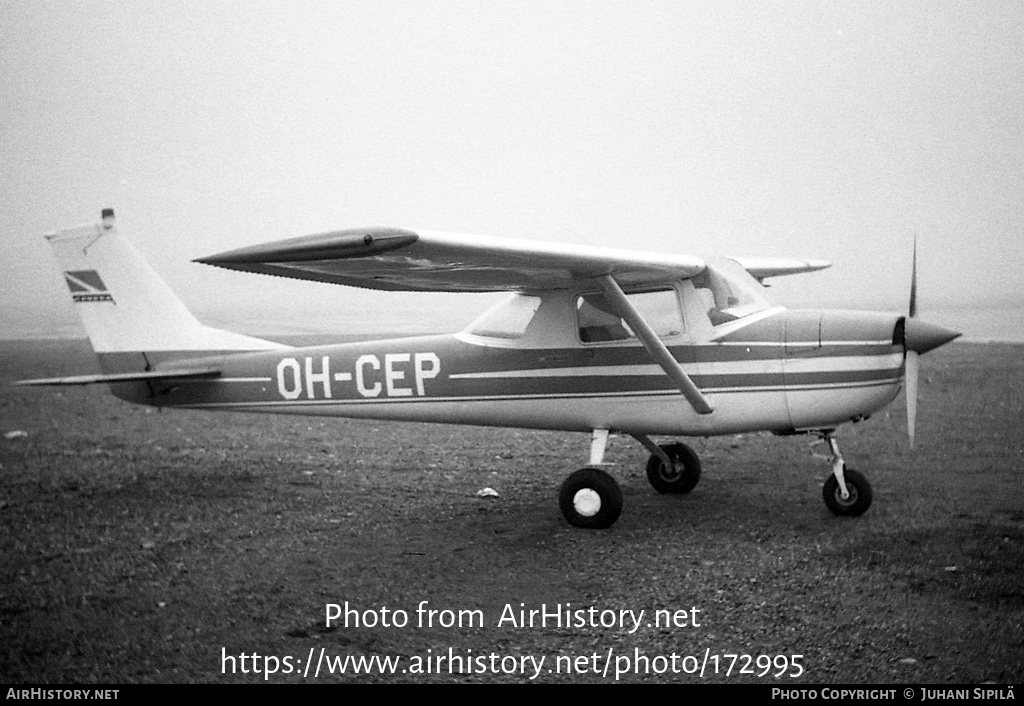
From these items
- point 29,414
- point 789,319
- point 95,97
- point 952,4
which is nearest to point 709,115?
point 952,4

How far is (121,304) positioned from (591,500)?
14.0ft

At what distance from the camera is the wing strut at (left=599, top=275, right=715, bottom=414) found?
5277 mm

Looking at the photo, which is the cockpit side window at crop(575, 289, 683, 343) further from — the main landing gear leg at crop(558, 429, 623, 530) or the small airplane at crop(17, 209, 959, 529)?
the main landing gear leg at crop(558, 429, 623, 530)

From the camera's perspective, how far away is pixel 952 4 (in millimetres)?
8266

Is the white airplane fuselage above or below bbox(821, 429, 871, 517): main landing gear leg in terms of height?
above

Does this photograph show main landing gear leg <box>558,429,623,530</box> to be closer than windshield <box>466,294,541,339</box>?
Yes

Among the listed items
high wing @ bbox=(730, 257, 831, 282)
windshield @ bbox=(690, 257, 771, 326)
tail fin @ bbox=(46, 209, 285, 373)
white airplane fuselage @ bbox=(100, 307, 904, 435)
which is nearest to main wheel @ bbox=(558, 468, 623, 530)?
white airplane fuselage @ bbox=(100, 307, 904, 435)

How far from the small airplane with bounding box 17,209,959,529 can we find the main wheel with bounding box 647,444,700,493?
1 cm

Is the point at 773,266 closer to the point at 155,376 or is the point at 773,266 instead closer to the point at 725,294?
the point at 725,294

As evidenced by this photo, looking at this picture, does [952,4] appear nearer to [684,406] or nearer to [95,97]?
[684,406]

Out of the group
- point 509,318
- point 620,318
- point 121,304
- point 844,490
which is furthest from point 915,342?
point 121,304

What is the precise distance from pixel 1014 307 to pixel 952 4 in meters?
3.55

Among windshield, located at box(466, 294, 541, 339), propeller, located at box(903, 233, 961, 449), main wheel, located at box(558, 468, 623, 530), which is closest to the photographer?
propeller, located at box(903, 233, 961, 449)

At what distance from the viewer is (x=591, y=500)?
17.8 ft
